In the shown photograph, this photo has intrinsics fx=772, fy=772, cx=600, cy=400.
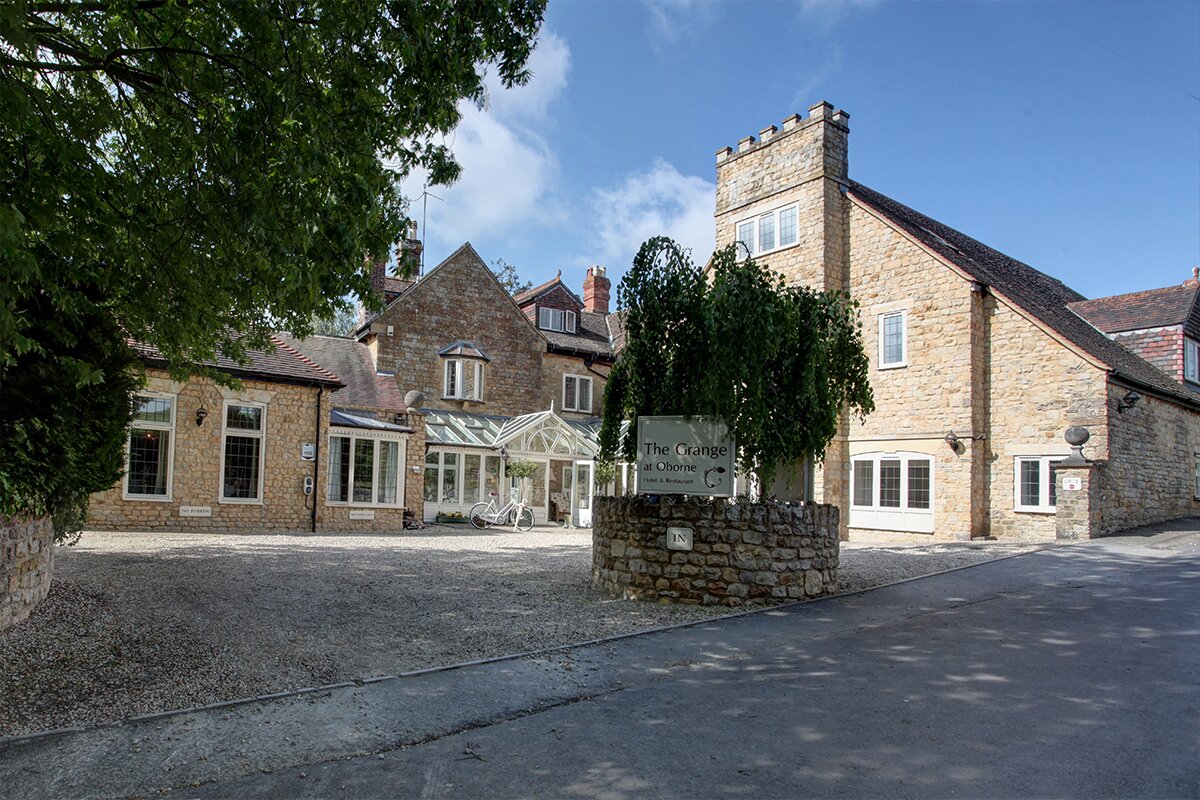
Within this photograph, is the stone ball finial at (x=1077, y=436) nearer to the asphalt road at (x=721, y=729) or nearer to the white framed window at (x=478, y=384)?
the asphalt road at (x=721, y=729)

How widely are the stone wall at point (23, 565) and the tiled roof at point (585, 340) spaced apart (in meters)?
20.9

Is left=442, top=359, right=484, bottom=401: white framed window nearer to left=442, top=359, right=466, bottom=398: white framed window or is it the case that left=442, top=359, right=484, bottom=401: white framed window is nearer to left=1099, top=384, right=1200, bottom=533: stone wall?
left=442, top=359, right=466, bottom=398: white framed window

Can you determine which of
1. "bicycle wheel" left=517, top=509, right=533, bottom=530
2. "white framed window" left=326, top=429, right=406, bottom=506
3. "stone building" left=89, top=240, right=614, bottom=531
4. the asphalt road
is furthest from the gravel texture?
"bicycle wheel" left=517, top=509, right=533, bottom=530

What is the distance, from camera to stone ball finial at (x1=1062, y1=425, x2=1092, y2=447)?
16.5 meters

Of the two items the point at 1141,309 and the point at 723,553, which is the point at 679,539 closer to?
the point at 723,553

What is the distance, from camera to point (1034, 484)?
18.4 metres

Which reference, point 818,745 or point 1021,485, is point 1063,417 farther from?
point 818,745

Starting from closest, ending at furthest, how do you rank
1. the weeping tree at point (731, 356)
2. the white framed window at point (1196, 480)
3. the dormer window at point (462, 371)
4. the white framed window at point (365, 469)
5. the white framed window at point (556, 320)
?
the weeping tree at point (731, 356) < the white framed window at point (365, 469) < the white framed window at point (1196, 480) < the dormer window at point (462, 371) < the white framed window at point (556, 320)

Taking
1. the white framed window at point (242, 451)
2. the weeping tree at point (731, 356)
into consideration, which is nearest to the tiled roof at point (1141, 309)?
the weeping tree at point (731, 356)

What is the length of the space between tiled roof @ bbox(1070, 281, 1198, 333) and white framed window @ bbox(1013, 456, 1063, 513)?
6852 mm

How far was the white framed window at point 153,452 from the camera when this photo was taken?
16.7 meters

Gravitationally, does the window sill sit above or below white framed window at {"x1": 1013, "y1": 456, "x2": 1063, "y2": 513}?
below

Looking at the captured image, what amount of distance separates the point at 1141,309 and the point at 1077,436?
8.72 meters

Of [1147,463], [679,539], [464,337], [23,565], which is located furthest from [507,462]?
[23,565]
